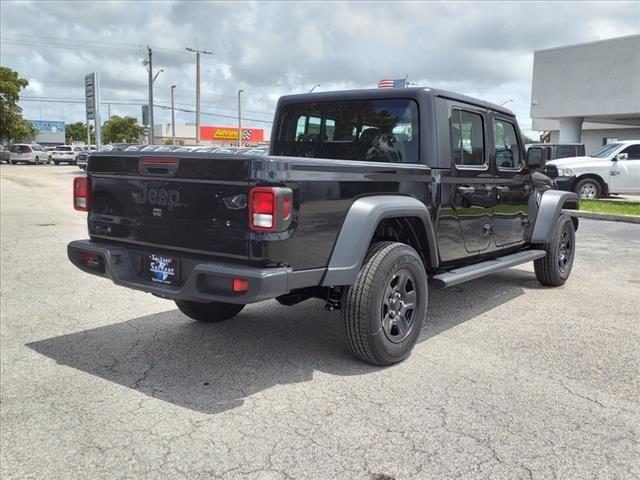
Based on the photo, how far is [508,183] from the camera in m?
5.76

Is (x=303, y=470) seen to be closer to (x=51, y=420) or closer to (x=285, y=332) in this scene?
(x=51, y=420)

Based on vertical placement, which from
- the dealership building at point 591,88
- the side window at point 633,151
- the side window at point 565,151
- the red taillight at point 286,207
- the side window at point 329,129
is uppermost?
the dealership building at point 591,88

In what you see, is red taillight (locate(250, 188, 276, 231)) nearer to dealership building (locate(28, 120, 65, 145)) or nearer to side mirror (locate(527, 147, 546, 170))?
side mirror (locate(527, 147, 546, 170))

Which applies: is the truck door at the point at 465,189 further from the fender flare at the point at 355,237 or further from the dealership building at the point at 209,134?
the dealership building at the point at 209,134

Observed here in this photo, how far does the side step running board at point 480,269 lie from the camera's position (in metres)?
4.58

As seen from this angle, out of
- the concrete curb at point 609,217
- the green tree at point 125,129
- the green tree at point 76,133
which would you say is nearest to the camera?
the concrete curb at point 609,217

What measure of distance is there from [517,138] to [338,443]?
419 centimetres

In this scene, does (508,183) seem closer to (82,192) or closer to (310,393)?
(310,393)

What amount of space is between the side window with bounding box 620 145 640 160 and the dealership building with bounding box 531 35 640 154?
45.9 feet

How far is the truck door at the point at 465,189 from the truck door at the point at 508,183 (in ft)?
0.62

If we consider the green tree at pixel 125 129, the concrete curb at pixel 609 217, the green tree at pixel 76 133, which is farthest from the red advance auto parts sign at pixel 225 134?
the concrete curb at pixel 609 217

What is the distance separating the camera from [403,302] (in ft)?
13.9

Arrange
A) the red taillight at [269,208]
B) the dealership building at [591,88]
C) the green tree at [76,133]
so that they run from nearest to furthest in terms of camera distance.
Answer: the red taillight at [269,208], the dealership building at [591,88], the green tree at [76,133]

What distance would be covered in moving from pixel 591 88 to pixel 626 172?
16.3 m
